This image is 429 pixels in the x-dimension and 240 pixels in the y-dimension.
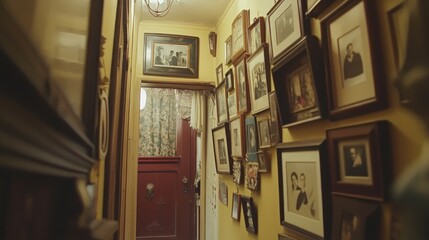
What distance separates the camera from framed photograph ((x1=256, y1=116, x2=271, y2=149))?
1738mm

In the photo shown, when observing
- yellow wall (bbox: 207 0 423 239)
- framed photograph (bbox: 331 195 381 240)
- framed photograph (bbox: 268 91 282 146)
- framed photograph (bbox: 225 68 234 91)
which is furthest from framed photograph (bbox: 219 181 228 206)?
framed photograph (bbox: 331 195 381 240)

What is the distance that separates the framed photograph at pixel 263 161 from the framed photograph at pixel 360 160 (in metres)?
0.63

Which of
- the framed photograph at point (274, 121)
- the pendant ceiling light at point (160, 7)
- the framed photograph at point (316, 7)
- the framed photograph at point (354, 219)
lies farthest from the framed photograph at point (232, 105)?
the framed photograph at point (354, 219)

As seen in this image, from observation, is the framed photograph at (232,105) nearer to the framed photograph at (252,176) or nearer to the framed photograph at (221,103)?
the framed photograph at (221,103)

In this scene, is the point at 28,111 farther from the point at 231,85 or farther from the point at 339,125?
the point at 231,85

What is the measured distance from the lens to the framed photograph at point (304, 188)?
117 centimetres

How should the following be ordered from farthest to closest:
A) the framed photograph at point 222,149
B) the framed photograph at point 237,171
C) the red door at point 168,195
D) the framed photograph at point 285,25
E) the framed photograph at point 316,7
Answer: the red door at point 168,195, the framed photograph at point 222,149, the framed photograph at point 237,171, the framed photograph at point 285,25, the framed photograph at point 316,7

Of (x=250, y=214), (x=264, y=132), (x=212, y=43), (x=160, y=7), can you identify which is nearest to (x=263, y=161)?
(x=264, y=132)

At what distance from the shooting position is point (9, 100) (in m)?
0.25

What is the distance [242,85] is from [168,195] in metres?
2.67

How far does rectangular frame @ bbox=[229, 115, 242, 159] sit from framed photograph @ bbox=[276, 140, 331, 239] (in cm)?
61

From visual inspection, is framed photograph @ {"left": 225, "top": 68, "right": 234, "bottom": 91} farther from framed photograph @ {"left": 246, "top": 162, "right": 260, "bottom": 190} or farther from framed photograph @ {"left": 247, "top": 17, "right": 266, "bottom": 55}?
framed photograph @ {"left": 246, "top": 162, "right": 260, "bottom": 190}

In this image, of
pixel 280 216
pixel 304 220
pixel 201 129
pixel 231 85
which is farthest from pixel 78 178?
pixel 201 129

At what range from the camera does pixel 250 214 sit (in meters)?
1.98
